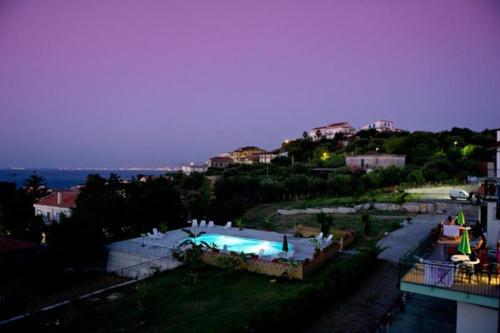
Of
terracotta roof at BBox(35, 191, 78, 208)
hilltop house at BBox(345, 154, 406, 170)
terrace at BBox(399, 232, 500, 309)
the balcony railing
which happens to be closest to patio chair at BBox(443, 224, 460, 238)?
terrace at BBox(399, 232, 500, 309)

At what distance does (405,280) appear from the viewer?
8.65 metres

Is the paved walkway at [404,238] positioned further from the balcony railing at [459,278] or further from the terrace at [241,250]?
the balcony railing at [459,278]

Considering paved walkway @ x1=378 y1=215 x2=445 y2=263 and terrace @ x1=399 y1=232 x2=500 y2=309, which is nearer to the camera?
terrace @ x1=399 y1=232 x2=500 y2=309

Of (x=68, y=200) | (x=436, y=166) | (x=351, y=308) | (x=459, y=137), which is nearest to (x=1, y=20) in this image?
(x=68, y=200)

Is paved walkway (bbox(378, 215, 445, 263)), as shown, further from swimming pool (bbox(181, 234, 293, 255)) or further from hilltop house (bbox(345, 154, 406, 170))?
hilltop house (bbox(345, 154, 406, 170))

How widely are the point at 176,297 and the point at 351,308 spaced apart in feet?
22.2

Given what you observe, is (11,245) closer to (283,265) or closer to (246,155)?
(283,265)

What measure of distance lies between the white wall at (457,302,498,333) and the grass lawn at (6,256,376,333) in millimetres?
4545

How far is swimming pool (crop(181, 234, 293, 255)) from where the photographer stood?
63.3ft

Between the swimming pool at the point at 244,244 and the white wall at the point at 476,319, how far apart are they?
10.4m

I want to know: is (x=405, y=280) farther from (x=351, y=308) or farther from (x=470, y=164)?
(x=470, y=164)

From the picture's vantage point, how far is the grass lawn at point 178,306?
10430 mm

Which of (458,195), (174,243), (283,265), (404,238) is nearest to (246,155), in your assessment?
(458,195)

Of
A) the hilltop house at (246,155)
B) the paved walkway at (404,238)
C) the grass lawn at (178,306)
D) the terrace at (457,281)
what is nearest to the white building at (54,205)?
the grass lawn at (178,306)
